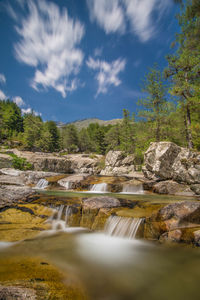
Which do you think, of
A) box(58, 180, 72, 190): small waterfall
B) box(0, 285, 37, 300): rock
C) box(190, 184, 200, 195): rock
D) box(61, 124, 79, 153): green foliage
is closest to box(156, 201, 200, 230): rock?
box(0, 285, 37, 300): rock

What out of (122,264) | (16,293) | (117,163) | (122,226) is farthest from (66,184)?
(117,163)

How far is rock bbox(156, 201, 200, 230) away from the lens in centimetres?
464

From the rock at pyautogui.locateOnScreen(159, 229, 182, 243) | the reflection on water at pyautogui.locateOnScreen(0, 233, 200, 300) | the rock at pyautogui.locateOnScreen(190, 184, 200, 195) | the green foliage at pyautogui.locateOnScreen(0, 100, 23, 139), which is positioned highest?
the green foliage at pyautogui.locateOnScreen(0, 100, 23, 139)

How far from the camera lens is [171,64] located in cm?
1499

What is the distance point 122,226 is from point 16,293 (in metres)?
3.99

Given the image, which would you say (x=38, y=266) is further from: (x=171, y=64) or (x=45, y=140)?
(x=45, y=140)

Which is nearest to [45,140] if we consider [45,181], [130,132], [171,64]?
[130,132]

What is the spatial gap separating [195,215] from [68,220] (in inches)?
203

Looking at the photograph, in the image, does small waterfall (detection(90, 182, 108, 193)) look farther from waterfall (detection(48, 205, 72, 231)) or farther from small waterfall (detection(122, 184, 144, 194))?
waterfall (detection(48, 205, 72, 231))

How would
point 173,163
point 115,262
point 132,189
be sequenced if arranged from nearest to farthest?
point 115,262 → point 173,163 → point 132,189

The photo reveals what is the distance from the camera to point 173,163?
13383 mm

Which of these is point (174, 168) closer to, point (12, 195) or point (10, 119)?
point (12, 195)

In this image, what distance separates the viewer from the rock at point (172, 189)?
11.5 meters

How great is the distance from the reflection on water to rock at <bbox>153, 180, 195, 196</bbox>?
862cm
